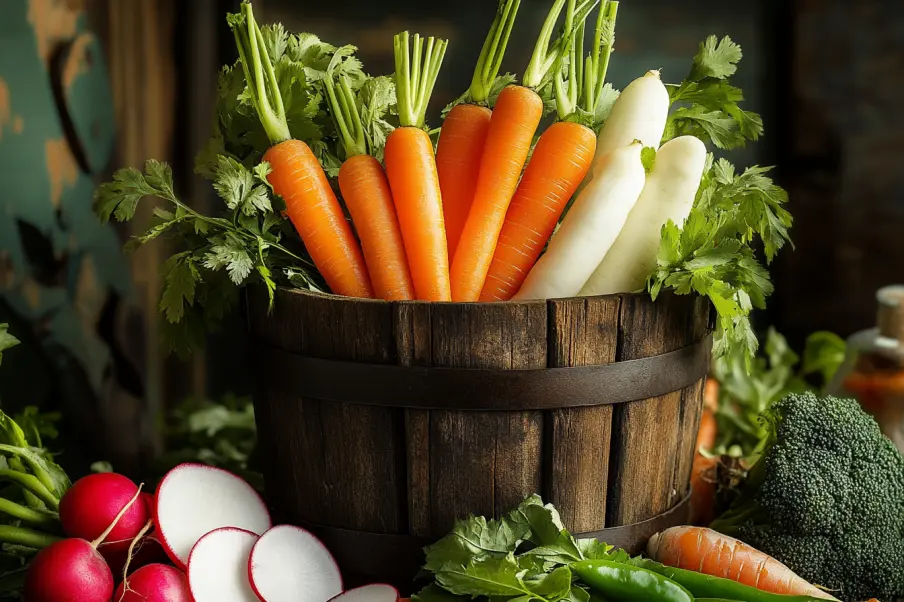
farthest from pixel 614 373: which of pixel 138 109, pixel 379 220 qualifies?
pixel 138 109

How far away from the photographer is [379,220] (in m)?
1.62

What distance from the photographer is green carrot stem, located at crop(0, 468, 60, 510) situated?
1.58m

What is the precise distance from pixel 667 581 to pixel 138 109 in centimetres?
200

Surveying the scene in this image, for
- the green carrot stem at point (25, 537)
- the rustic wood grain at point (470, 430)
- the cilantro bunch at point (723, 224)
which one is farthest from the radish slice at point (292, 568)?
the cilantro bunch at point (723, 224)

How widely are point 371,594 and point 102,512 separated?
45 centimetres

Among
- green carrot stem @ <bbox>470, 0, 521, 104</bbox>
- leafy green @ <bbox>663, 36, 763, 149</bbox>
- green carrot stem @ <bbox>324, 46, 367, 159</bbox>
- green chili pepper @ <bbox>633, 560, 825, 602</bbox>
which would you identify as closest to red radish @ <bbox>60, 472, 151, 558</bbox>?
green carrot stem @ <bbox>324, 46, 367, 159</bbox>

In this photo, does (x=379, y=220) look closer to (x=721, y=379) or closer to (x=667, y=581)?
(x=667, y=581)

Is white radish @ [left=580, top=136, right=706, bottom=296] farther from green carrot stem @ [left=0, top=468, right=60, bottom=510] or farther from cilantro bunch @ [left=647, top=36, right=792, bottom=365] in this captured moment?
green carrot stem @ [left=0, top=468, right=60, bottom=510]

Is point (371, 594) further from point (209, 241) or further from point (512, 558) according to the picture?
point (209, 241)

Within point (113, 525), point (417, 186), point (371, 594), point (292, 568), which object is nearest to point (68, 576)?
point (113, 525)

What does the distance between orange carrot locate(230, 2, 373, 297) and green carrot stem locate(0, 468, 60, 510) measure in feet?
2.00

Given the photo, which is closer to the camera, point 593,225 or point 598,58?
point 593,225

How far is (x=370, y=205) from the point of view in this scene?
1608 mm

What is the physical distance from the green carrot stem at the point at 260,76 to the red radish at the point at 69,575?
28.9 inches
